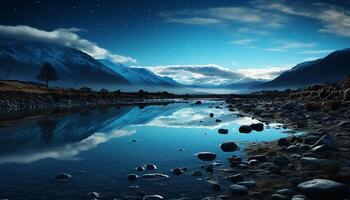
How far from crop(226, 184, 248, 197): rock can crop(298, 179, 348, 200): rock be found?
54.0 inches

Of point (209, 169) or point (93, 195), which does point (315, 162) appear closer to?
point (209, 169)

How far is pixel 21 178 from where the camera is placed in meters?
10.3

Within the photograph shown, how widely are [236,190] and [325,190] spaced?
79.4 inches

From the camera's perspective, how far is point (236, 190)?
8547mm

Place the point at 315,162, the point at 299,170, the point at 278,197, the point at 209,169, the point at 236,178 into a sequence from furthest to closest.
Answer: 1. the point at 209,169
2. the point at 315,162
3. the point at 299,170
4. the point at 236,178
5. the point at 278,197

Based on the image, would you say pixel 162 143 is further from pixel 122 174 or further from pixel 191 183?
pixel 191 183

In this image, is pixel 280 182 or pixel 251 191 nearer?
pixel 251 191

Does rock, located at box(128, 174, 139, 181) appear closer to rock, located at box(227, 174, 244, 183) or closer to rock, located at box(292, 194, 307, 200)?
rock, located at box(227, 174, 244, 183)

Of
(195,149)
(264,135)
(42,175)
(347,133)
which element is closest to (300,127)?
(264,135)

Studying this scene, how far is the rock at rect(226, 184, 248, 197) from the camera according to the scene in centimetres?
848

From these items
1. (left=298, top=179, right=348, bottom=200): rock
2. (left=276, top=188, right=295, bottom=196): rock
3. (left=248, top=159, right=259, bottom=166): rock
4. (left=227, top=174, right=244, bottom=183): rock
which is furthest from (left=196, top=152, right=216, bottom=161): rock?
(left=298, top=179, right=348, bottom=200): rock

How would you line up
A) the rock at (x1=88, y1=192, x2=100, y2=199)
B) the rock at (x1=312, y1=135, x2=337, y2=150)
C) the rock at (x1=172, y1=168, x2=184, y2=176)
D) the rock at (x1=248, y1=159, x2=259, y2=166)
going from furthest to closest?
the rock at (x1=312, y1=135, x2=337, y2=150), the rock at (x1=248, y1=159, x2=259, y2=166), the rock at (x1=172, y1=168, x2=184, y2=176), the rock at (x1=88, y1=192, x2=100, y2=199)

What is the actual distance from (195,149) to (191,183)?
5.85 metres

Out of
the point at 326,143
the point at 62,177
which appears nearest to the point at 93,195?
the point at 62,177
